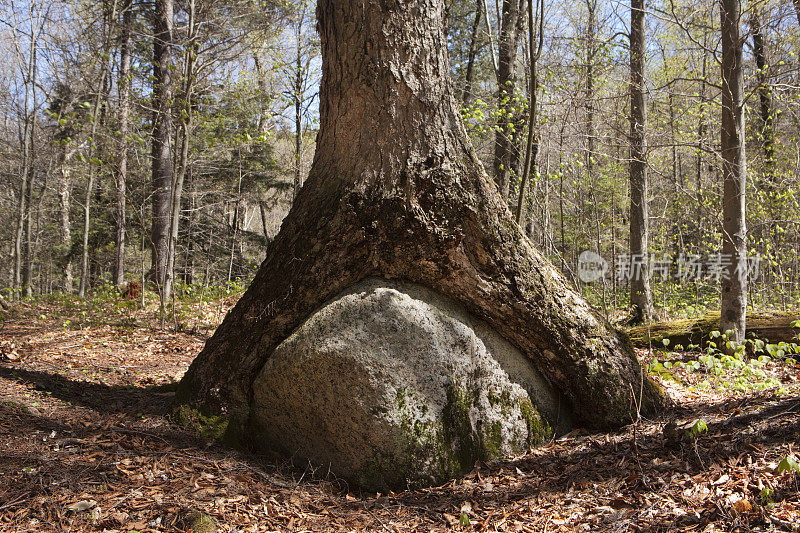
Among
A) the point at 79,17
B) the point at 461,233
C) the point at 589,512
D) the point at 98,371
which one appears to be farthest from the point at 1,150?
the point at 589,512

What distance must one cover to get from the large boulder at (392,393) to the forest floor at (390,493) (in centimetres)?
14

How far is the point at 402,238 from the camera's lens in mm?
3482

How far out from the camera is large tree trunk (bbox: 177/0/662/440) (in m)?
3.50

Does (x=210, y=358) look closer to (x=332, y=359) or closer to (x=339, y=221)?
(x=332, y=359)

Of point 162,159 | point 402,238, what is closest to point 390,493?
point 402,238

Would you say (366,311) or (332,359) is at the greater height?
(366,311)

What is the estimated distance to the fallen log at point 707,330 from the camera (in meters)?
6.76

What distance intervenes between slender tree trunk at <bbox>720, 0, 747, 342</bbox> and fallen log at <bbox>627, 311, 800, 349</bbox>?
0.50 meters

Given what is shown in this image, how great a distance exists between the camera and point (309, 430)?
329 centimetres

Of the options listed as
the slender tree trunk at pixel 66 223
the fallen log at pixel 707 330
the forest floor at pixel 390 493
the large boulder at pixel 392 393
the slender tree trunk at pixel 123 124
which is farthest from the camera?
the slender tree trunk at pixel 66 223

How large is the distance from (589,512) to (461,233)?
6.05ft

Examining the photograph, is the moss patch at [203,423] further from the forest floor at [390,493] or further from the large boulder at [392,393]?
the large boulder at [392,393]

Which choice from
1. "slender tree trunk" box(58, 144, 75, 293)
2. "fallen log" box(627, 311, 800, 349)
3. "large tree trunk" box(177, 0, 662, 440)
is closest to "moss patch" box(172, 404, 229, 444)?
"large tree trunk" box(177, 0, 662, 440)

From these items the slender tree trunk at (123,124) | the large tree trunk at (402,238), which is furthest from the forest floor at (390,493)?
the slender tree trunk at (123,124)
